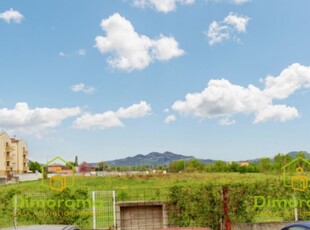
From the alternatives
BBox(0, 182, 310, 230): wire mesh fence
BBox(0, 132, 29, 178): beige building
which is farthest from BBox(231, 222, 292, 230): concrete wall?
BBox(0, 132, 29, 178): beige building

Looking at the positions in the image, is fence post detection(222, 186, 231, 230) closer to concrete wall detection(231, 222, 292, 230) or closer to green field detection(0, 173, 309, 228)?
green field detection(0, 173, 309, 228)

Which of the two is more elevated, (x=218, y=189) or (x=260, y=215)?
(x=218, y=189)

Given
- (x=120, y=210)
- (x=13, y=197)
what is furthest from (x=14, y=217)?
(x=120, y=210)

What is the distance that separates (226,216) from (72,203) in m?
4.43

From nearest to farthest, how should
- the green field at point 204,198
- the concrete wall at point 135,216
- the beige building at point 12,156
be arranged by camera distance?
the concrete wall at point 135,216
the green field at point 204,198
the beige building at point 12,156

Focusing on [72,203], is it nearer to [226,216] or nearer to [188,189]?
[188,189]

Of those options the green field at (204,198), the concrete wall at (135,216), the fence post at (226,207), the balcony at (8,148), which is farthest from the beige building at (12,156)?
the fence post at (226,207)

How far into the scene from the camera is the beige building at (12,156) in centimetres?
6544

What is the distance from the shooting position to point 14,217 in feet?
37.1

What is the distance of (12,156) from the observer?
70938mm

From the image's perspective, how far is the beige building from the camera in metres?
65.4

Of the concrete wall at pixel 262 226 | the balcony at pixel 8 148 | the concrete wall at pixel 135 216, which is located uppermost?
the balcony at pixel 8 148

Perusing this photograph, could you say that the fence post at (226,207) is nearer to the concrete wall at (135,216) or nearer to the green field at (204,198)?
the green field at (204,198)

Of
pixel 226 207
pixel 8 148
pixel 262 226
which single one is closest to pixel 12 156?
pixel 8 148
